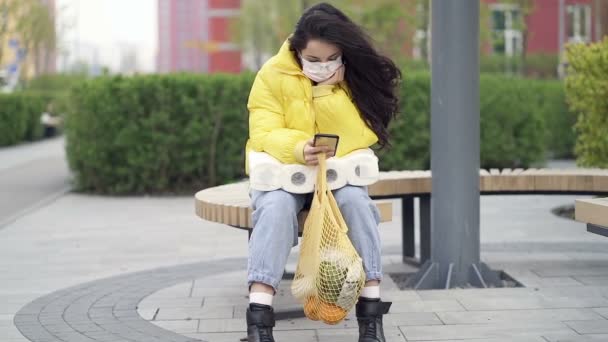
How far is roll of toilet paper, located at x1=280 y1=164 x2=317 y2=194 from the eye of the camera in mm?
4680

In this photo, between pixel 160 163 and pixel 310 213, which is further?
pixel 160 163

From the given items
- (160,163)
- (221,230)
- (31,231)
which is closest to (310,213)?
(221,230)

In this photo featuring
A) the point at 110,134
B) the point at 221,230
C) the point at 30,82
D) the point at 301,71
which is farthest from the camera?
the point at 30,82

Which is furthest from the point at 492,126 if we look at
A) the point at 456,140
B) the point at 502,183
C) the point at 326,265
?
the point at 326,265

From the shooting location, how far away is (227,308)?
18.9 ft

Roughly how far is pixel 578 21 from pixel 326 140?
42.1 metres

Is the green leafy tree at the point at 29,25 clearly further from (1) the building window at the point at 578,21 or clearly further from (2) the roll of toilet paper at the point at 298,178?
(2) the roll of toilet paper at the point at 298,178

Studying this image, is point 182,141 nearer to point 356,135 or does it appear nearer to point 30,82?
point 356,135

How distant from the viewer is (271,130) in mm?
4777

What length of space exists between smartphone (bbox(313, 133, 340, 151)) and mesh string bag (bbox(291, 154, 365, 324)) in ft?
0.22

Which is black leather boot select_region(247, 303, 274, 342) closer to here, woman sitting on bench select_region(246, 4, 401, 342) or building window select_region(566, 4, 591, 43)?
woman sitting on bench select_region(246, 4, 401, 342)

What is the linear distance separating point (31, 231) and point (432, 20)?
15.5 ft

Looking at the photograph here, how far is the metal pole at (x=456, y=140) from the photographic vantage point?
5984mm

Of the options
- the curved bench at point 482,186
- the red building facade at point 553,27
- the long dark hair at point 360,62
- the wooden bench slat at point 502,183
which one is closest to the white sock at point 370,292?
the long dark hair at point 360,62
